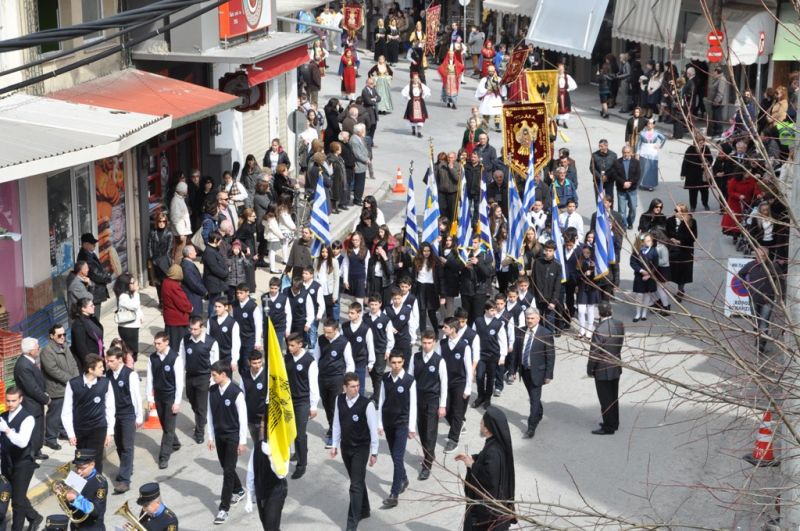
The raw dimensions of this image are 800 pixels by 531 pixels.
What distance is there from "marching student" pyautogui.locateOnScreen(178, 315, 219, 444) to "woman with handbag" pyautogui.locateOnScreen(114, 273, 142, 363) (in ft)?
5.73

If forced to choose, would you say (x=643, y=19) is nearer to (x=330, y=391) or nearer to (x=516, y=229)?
(x=516, y=229)

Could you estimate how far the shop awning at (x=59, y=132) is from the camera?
53.8 feet

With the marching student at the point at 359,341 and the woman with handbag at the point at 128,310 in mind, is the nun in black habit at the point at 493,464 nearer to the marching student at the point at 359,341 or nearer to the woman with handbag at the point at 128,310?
the marching student at the point at 359,341

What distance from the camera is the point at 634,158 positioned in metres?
25.2

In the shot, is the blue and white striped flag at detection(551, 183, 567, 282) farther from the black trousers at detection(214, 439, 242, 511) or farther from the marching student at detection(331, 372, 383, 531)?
the black trousers at detection(214, 439, 242, 511)

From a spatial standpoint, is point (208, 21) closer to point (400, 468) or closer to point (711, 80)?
point (400, 468)

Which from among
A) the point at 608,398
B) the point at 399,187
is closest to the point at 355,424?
the point at 608,398

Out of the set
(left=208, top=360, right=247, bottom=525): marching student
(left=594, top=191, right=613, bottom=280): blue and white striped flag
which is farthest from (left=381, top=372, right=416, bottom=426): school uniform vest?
(left=594, top=191, right=613, bottom=280): blue and white striped flag

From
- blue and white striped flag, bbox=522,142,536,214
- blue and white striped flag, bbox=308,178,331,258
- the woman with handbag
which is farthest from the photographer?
blue and white striped flag, bbox=522,142,536,214

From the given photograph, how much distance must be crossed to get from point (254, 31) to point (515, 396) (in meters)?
10.9

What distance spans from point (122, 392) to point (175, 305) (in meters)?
3.41

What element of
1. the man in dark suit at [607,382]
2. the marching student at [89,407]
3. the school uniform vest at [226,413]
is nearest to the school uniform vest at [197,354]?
the marching student at [89,407]

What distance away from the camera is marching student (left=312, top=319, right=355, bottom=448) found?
16.4 metres

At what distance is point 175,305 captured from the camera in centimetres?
1853
